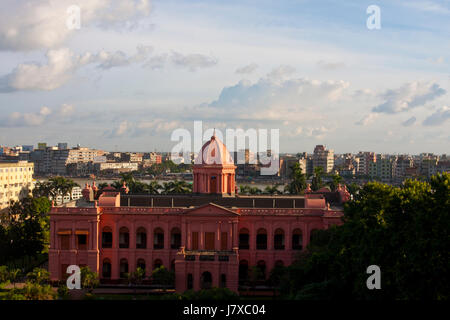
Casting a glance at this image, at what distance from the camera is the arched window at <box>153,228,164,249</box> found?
6631 centimetres

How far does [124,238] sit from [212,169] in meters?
13.1

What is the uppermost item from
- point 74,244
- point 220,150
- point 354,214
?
point 220,150

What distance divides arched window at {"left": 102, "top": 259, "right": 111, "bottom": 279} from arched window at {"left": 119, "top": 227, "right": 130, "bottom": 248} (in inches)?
89.0

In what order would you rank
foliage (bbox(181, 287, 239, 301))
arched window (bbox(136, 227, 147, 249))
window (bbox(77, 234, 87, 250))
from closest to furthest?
foliage (bbox(181, 287, 239, 301)), window (bbox(77, 234, 87, 250)), arched window (bbox(136, 227, 147, 249))

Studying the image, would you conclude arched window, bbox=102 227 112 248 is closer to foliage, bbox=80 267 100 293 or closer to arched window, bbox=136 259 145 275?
arched window, bbox=136 259 145 275

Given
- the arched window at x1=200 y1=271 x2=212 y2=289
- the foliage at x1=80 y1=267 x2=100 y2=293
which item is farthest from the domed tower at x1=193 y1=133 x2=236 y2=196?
the foliage at x1=80 y1=267 x2=100 y2=293

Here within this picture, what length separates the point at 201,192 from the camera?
234 ft

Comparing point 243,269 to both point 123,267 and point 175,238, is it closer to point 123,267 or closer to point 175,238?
point 175,238

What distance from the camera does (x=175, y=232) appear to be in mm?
66125
